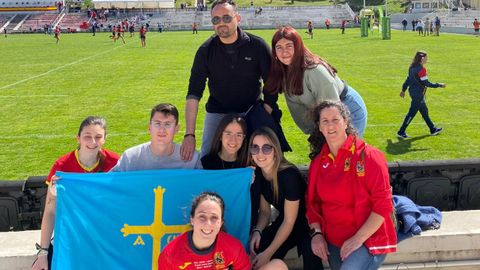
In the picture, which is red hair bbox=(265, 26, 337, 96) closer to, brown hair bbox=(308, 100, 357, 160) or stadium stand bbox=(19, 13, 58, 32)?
brown hair bbox=(308, 100, 357, 160)

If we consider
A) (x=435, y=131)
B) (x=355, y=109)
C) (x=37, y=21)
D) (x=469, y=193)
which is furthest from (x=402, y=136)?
(x=37, y=21)

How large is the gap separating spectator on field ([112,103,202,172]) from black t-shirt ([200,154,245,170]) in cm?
6

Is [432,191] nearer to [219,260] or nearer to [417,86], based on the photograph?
[219,260]

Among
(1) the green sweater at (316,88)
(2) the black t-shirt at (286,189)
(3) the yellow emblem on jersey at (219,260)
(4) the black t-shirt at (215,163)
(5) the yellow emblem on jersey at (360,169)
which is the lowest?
(3) the yellow emblem on jersey at (219,260)

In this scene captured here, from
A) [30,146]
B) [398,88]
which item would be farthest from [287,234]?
[398,88]

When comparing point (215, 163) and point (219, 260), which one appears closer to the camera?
point (219, 260)

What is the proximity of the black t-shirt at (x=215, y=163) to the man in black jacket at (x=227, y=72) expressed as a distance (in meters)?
0.17

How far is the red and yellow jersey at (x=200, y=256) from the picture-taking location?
12.1 feet

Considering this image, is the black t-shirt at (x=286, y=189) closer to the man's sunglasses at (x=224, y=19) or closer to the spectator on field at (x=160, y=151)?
the spectator on field at (x=160, y=151)

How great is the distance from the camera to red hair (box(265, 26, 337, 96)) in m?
4.44

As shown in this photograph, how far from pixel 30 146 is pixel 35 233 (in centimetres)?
536

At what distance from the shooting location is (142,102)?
13977mm

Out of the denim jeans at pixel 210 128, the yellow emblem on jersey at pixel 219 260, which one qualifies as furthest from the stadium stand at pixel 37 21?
the yellow emblem on jersey at pixel 219 260

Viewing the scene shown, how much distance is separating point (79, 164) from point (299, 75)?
2.14 m
